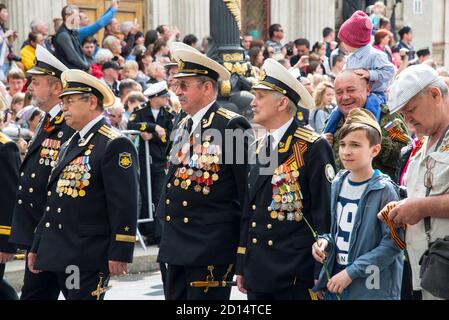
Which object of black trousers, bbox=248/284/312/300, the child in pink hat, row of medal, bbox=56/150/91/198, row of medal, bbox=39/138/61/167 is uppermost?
the child in pink hat

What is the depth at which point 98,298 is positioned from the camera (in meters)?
6.52

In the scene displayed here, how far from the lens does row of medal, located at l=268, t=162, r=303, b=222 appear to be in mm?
6047

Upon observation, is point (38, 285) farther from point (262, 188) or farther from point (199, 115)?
point (262, 188)

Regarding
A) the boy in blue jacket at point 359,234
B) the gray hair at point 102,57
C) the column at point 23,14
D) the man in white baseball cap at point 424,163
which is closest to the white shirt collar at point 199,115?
the boy in blue jacket at point 359,234

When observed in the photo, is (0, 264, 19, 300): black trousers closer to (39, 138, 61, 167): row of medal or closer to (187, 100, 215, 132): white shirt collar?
(39, 138, 61, 167): row of medal

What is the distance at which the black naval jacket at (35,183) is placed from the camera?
7195 mm

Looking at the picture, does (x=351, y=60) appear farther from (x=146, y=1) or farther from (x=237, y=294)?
(x=146, y=1)

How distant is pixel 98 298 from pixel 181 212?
77cm

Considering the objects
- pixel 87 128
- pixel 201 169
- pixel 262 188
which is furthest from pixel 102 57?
pixel 262 188

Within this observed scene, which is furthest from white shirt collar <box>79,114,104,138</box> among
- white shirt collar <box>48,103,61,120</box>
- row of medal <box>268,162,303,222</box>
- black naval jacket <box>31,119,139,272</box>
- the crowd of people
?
row of medal <box>268,162,303,222</box>

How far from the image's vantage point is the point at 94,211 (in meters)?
6.60

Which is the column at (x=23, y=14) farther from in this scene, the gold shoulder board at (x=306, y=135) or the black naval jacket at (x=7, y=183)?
the gold shoulder board at (x=306, y=135)

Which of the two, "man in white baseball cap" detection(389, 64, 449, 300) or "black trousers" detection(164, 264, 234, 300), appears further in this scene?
"black trousers" detection(164, 264, 234, 300)

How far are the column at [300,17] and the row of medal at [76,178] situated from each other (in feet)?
57.0
